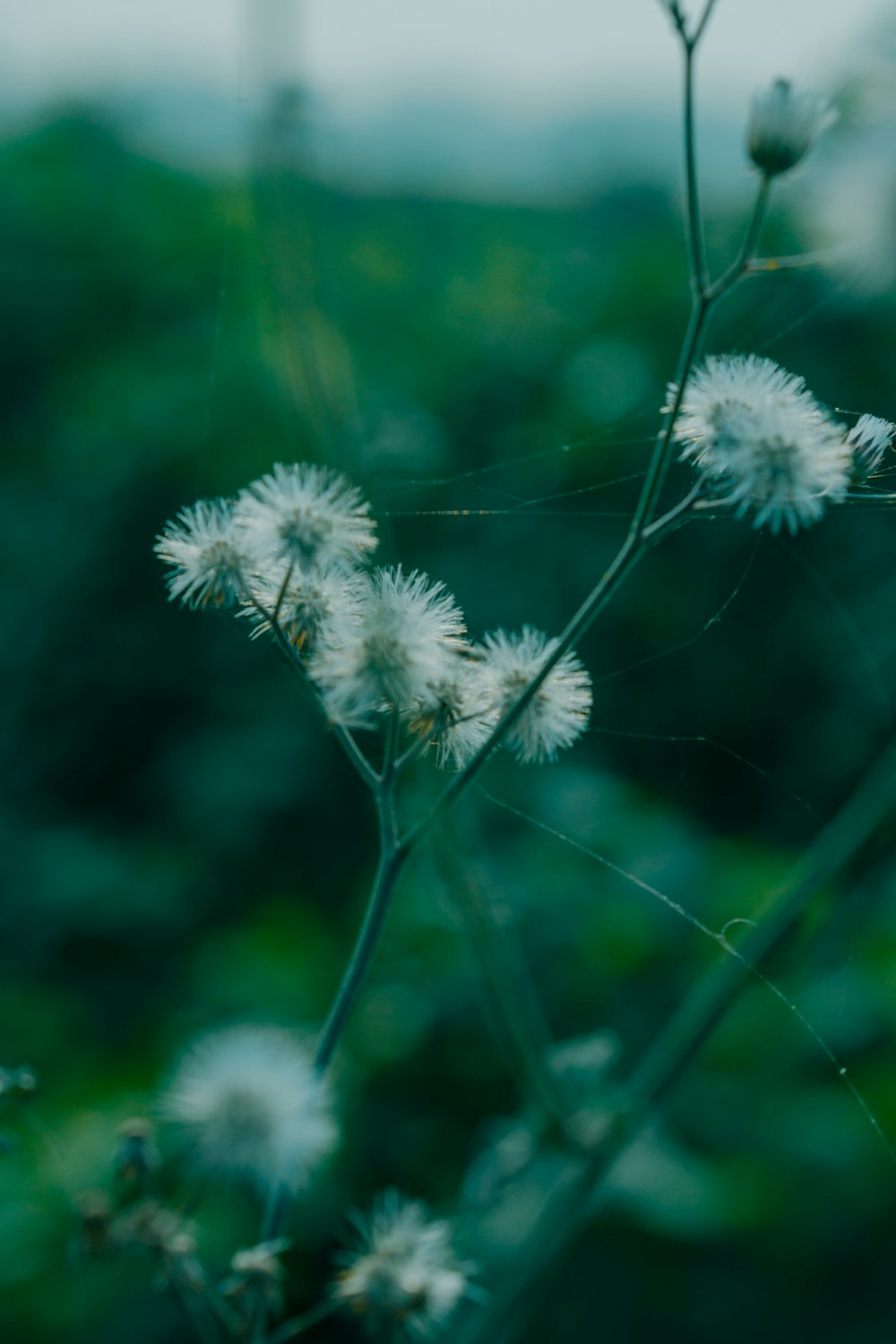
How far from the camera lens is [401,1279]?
101cm

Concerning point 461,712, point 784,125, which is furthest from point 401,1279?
point 784,125

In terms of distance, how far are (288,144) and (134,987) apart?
1.94m

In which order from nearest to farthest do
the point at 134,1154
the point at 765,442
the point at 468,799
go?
the point at 765,442 → the point at 134,1154 → the point at 468,799

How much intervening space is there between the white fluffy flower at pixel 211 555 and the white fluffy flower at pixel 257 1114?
41 cm

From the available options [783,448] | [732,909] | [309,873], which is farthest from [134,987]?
[783,448]

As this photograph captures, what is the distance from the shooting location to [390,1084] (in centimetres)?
208

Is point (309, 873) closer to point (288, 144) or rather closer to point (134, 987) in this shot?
point (134, 987)

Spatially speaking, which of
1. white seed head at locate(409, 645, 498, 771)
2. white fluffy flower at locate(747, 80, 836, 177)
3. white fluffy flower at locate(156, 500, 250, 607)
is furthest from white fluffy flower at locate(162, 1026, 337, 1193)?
white fluffy flower at locate(747, 80, 836, 177)

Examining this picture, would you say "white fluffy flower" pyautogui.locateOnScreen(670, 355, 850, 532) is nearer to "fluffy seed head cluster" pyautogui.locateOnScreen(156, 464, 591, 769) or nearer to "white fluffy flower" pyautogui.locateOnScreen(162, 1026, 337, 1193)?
"fluffy seed head cluster" pyautogui.locateOnScreen(156, 464, 591, 769)

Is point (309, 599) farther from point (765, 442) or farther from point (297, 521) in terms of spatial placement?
point (765, 442)

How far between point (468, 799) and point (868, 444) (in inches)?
41.0

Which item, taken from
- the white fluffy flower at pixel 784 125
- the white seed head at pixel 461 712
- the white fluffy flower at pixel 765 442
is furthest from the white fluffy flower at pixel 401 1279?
the white fluffy flower at pixel 784 125

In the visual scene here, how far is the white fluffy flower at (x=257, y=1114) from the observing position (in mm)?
888

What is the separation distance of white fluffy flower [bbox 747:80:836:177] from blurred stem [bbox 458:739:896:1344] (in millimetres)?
740
